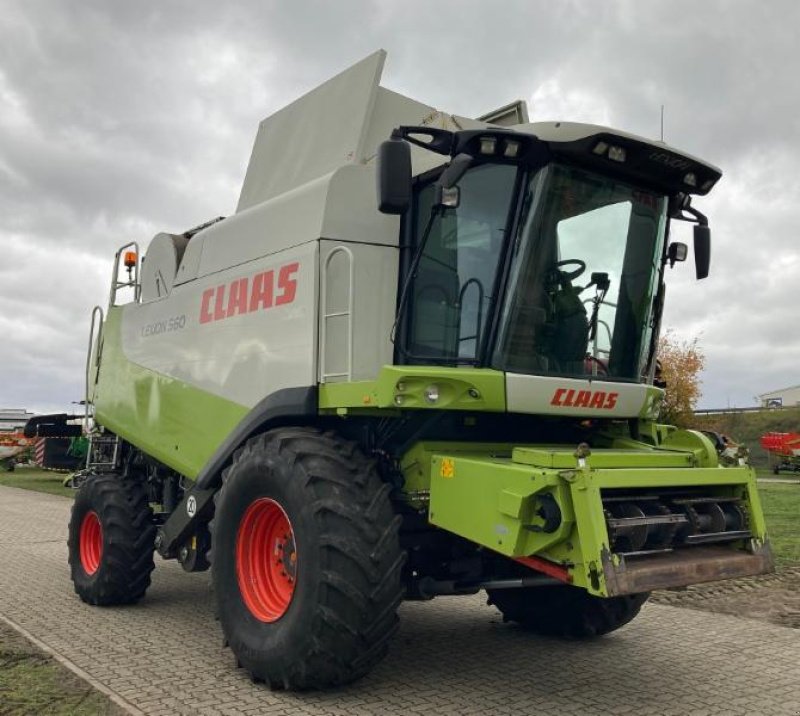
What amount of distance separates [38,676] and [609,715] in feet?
10.3

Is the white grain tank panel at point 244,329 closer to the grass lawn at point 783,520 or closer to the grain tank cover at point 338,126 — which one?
the grain tank cover at point 338,126

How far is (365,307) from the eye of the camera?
493cm

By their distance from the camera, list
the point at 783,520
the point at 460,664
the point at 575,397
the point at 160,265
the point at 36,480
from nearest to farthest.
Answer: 1. the point at 575,397
2. the point at 460,664
3. the point at 160,265
4. the point at 783,520
5. the point at 36,480

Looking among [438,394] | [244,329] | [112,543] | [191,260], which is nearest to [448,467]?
[438,394]

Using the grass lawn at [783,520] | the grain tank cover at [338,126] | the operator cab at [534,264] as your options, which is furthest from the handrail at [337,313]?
the grass lawn at [783,520]

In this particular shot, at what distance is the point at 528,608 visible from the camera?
19.5ft

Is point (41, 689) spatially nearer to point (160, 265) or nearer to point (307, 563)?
point (307, 563)

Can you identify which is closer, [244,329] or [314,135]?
[244,329]

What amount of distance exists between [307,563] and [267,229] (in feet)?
7.86

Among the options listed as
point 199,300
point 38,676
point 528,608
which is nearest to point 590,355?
point 528,608

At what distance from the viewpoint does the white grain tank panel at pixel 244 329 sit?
500 cm

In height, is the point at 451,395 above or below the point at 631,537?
above

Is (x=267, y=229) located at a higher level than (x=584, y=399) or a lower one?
higher

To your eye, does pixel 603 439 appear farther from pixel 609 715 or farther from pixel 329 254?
pixel 329 254
